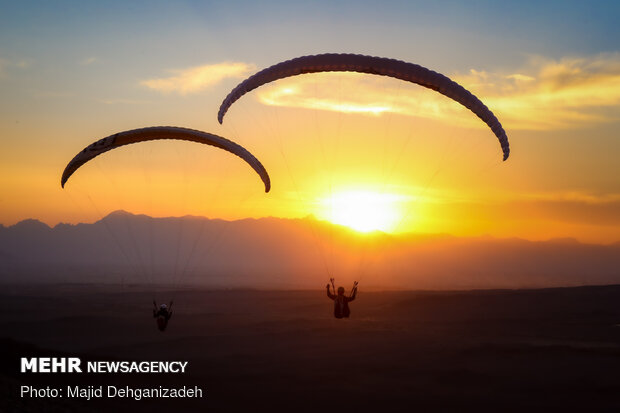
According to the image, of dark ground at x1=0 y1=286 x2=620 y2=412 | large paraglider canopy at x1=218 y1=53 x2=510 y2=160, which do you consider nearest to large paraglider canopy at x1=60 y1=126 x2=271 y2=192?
large paraglider canopy at x1=218 y1=53 x2=510 y2=160

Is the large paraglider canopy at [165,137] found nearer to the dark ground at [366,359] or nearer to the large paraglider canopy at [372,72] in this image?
the large paraglider canopy at [372,72]

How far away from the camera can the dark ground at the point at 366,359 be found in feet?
59.0

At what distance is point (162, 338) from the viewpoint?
32594 mm

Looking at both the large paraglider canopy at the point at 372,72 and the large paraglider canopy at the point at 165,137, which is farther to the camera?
the large paraglider canopy at the point at 165,137

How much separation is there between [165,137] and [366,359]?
1205 centimetres

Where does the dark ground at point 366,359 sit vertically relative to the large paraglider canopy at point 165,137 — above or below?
below

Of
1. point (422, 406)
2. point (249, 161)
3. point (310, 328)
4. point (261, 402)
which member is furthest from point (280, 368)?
Result: point (310, 328)

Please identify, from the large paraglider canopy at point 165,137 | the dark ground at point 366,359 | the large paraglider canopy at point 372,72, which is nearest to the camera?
the large paraglider canopy at point 372,72

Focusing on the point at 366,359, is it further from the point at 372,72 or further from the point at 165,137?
the point at 372,72

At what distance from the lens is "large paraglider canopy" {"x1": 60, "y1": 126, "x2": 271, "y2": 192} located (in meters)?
18.8

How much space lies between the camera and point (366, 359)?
77.7 feet

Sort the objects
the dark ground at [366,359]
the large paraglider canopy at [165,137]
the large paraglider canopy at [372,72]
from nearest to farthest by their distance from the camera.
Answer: the large paraglider canopy at [372,72] → the dark ground at [366,359] → the large paraglider canopy at [165,137]

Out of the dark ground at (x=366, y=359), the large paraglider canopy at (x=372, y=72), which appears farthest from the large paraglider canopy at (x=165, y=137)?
the dark ground at (x=366, y=359)

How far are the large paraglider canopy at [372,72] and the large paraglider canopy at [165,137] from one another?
277cm
